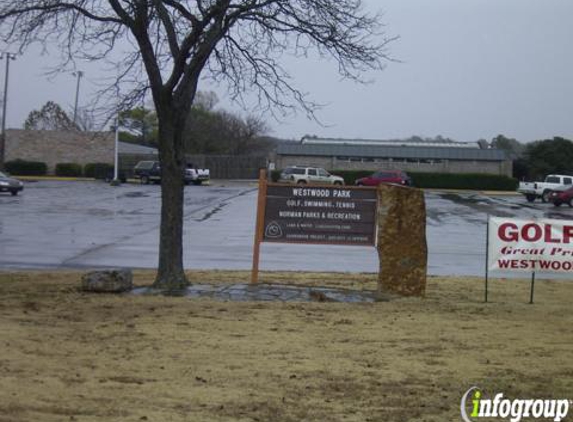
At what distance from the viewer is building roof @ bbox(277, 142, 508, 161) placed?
78.2 m

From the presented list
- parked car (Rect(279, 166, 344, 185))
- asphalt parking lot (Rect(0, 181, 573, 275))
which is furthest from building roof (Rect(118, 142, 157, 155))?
asphalt parking lot (Rect(0, 181, 573, 275))

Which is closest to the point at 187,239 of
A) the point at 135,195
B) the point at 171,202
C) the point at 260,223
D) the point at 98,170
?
the point at 260,223

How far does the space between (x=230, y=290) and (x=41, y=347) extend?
5036mm

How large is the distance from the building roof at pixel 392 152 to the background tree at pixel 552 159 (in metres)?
4.01

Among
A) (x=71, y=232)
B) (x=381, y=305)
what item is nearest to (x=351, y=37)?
(x=381, y=305)

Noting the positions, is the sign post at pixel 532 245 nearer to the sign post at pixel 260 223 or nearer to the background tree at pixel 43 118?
the sign post at pixel 260 223

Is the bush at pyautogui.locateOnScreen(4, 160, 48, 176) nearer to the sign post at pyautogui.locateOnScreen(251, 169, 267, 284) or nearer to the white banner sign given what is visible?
the sign post at pyautogui.locateOnScreen(251, 169, 267, 284)

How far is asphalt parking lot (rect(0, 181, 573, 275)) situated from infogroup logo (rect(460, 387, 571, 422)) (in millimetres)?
10901

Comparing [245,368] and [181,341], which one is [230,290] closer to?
[181,341]

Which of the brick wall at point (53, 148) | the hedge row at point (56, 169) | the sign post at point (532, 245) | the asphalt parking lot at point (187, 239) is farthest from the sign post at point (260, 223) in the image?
the brick wall at point (53, 148)

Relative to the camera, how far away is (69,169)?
69875 millimetres

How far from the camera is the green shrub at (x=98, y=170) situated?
6744 cm

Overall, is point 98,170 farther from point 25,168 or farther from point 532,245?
point 532,245

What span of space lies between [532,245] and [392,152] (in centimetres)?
6676
